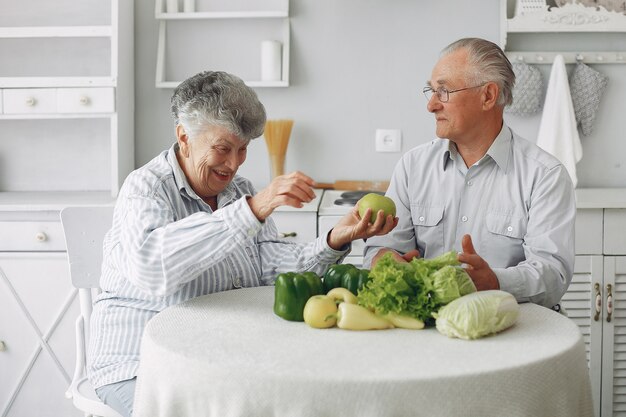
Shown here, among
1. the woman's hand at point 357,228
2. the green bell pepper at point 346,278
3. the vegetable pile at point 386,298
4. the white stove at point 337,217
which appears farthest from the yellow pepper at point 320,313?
the white stove at point 337,217

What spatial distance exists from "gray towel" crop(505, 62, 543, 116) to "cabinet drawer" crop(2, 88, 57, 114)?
207 cm

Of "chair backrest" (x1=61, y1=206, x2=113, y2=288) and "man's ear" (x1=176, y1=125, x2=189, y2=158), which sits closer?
"man's ear" (x1=176, y1=125, x2=189, y2=158)

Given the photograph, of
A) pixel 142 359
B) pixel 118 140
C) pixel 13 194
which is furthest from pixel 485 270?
pixel 13 194

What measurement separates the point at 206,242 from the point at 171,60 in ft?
7.64

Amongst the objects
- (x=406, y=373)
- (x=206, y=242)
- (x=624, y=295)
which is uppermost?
(x=206, y=242)

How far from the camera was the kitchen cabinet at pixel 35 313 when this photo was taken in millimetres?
3432

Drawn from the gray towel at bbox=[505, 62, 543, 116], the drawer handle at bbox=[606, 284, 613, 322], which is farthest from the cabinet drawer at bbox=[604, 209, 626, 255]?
the gray towel at bbox=[505, 62, 543, 116]

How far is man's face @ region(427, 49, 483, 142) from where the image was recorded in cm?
243

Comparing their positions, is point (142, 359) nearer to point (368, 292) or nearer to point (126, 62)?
point (368, 292)

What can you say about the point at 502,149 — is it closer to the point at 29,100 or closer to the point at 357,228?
the point at 357,228

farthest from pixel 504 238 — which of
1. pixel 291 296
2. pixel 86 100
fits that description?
pixel 86 100

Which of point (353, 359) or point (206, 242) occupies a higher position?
point (206, 242)

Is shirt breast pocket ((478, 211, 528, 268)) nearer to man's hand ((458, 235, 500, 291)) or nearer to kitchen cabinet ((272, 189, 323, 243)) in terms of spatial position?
man's hand ((458, 235, 500, 291))

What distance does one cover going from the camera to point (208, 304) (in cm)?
194
